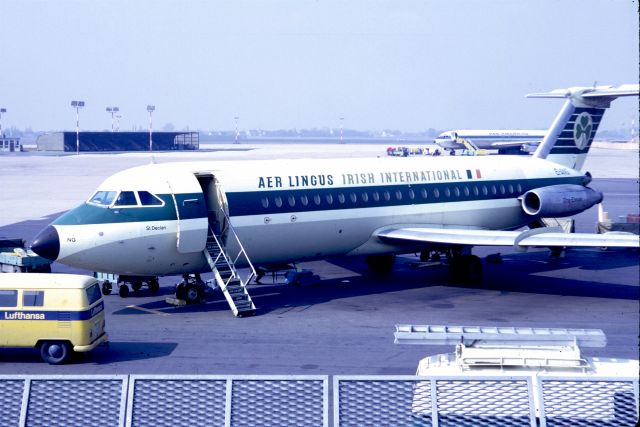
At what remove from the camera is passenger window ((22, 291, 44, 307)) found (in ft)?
63.8

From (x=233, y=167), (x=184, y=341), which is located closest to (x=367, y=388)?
(x=184, y=341)

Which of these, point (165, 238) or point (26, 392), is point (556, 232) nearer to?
point (165, 238)

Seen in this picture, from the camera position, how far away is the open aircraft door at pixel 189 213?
25.0 metres

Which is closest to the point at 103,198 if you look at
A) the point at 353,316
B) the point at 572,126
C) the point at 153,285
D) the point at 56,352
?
the point at 153,285

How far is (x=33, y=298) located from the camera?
1952 centimetres

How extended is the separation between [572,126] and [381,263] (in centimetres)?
1078

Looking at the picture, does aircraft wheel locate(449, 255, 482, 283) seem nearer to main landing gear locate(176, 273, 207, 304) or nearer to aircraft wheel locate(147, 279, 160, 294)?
main landing gear locate(176, 273, 207, 304)

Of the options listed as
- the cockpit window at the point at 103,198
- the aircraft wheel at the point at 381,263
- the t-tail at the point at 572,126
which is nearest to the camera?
the cockpit window at the point at 103,198

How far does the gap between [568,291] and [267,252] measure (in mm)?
10294

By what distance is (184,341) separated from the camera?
71.8 ft

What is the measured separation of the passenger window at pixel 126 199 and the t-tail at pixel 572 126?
18349mm

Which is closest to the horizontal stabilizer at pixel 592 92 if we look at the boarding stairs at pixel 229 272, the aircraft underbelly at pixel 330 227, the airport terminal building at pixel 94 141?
the aircraft underbelly at pixel 330 227

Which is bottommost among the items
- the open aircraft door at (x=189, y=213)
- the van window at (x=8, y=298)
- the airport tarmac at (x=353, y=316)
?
the airport tarmac at (x=353, y=316)

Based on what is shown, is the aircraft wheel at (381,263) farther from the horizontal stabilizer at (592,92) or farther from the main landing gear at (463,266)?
the horizontal stabilizer at (592,92)
